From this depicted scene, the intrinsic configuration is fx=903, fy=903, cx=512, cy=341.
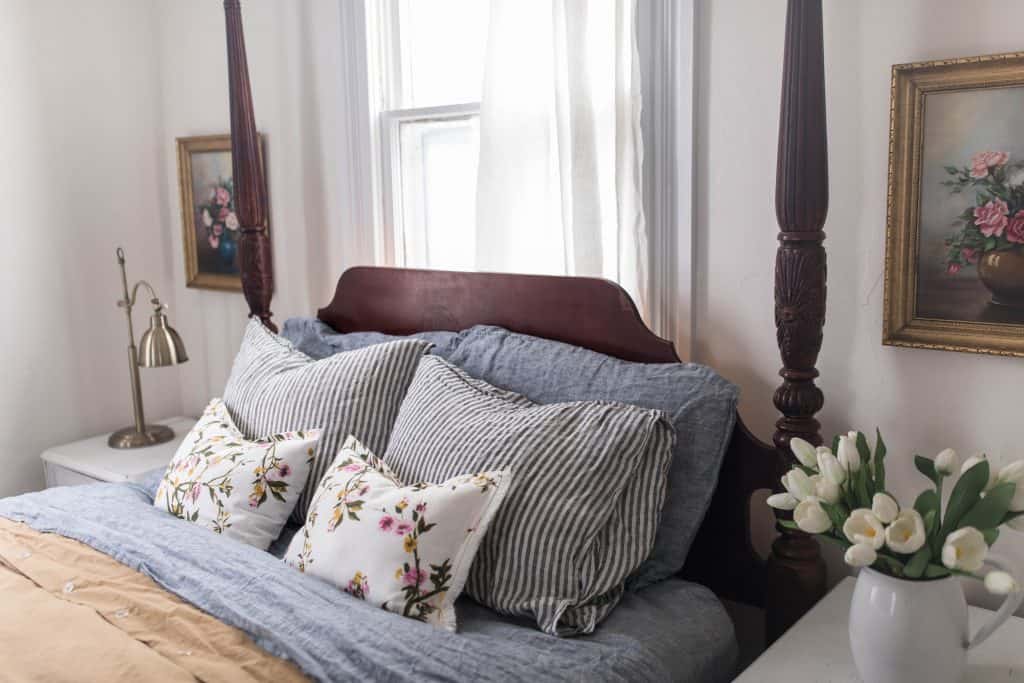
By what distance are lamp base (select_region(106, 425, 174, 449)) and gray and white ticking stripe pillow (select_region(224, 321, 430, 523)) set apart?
34.1 inches

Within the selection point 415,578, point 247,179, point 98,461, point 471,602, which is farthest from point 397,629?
point 98,461

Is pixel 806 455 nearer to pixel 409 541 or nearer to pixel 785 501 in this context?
pixel 785 501

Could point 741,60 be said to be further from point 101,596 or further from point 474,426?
point 101,596

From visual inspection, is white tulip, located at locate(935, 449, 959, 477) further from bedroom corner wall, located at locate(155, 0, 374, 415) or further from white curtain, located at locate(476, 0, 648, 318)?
bedroom corner wall, located at locate(155, 0, 374, 415)

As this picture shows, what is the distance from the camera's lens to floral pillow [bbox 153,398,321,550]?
1.84 meters

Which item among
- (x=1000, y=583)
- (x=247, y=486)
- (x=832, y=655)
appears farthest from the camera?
(x=247, y=486)

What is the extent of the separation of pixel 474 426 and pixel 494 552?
255mm

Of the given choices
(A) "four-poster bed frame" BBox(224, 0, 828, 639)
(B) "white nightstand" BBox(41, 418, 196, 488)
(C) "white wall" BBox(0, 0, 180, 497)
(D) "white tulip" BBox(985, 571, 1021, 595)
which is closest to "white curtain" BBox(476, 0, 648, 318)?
(A) "four-poster bed frame" BBox(224, 0, 828, 639)

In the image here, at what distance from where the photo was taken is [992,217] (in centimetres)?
153

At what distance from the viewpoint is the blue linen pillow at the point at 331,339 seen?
2.12 m

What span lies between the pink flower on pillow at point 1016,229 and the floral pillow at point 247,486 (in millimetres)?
1367

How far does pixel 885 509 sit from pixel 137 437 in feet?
7.83

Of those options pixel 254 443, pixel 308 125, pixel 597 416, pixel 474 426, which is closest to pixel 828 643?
pixel 597 416

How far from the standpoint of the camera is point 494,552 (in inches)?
61.7
